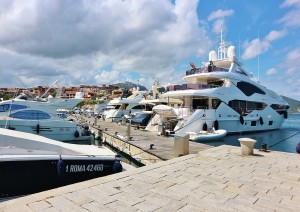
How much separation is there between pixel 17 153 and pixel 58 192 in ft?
9.68

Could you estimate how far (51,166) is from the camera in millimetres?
6895

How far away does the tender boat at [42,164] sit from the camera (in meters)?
6.36

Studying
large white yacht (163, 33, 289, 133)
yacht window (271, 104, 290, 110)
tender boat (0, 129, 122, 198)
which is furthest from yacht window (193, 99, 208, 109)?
tender boat (0, 129, 122, 198)

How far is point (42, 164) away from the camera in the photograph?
674cm

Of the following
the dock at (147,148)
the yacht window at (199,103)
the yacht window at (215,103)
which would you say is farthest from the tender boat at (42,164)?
the yacht window at (199,103)

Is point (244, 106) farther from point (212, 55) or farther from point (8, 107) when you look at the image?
point (8, 107)

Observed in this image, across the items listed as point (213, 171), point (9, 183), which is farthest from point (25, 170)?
point (213, 171)

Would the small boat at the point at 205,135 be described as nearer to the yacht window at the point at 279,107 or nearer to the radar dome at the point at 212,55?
the radar dome at the point at 212,55

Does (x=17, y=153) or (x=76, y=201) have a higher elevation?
(x=17, y=153)

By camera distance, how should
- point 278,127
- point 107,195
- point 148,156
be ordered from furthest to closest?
point 278,127
point 148,156
point 107,195

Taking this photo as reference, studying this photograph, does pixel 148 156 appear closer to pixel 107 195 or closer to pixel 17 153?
pixel 17 153

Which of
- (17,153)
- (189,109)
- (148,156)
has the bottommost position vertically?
(148,156)

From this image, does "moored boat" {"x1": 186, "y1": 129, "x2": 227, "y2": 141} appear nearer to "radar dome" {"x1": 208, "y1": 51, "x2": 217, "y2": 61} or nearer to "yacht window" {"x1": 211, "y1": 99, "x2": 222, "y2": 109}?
"yacht window" {"x1": 211, "y1": 99, "x2": 222, "y2": 109}

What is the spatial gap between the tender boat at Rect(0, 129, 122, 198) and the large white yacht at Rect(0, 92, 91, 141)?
11.5 metres
